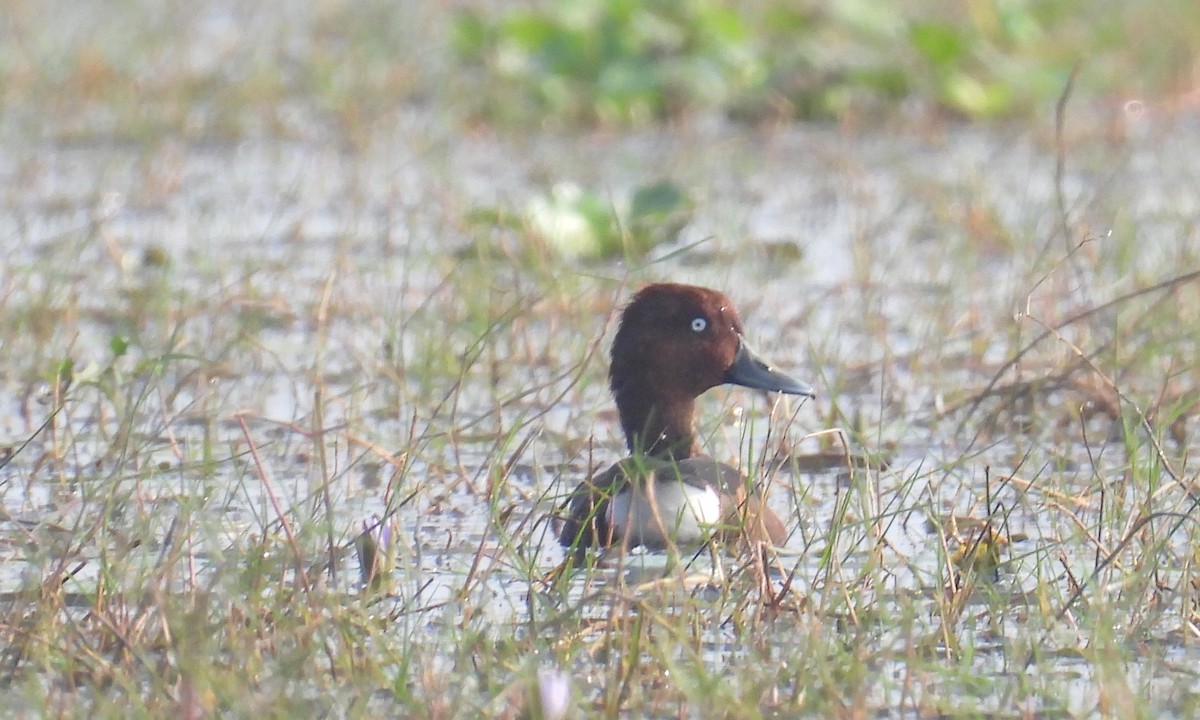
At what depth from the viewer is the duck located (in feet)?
14.8

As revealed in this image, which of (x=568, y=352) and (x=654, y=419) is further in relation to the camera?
(x=568, y=352)

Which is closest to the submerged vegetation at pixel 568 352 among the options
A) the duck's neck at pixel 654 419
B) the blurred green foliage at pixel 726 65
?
the blurred green foliage at pixel 726 65

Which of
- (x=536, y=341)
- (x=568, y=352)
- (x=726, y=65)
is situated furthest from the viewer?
(x=726, y=65)

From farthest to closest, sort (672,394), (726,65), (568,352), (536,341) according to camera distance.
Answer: (726,65), (536,341), (568,352), (672,394)

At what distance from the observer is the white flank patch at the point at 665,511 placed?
4441 millimetres

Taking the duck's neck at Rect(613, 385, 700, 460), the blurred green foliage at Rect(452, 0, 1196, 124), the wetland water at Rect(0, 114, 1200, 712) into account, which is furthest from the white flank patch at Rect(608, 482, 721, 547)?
the blurred green foliage at Rect(452, 0, 1196, 124)

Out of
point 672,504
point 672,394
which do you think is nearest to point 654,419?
point 672,394

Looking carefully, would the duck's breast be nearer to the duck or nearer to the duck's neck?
the duck

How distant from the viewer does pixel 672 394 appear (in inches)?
193

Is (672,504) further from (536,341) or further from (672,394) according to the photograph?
(536,341)

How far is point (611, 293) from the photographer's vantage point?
6688 mm

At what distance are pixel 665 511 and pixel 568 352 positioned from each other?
5.46 feet

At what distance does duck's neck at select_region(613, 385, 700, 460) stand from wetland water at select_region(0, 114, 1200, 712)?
0.13m

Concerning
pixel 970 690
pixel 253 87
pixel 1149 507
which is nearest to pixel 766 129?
pixel 253 87
